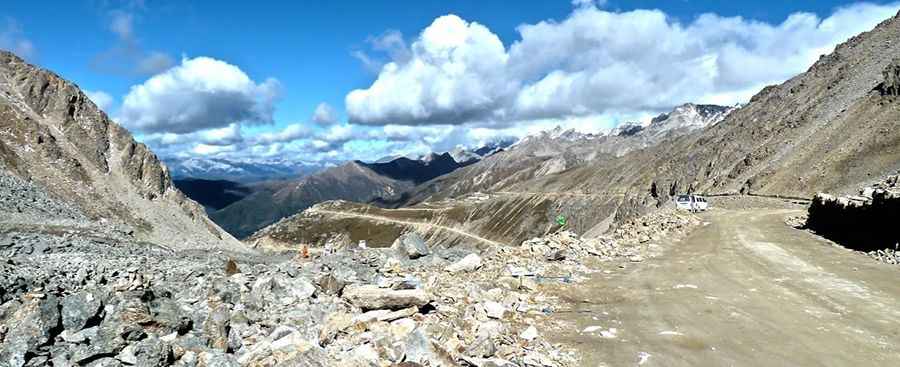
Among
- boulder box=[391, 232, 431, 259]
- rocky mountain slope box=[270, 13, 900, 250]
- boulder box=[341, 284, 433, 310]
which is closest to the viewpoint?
boulder box=[341, 284, 433, 310]

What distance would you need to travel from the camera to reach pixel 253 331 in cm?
1418

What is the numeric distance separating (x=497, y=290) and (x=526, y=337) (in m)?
4.05

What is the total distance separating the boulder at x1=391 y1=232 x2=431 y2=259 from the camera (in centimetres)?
2777

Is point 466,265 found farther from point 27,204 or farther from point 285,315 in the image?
point 27,204

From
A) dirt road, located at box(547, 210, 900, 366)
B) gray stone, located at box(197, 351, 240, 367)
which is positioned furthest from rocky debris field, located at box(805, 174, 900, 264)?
gray stone, located at box(197, 351, 240, 367)

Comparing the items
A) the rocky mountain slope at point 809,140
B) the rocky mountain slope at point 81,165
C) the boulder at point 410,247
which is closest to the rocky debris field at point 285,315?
the boulder at point 410,247

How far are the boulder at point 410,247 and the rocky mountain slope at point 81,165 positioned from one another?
156 feet

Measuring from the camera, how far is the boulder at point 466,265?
24025mm

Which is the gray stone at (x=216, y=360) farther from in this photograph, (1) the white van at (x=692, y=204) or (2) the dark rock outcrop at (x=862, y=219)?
Answer: (1) the white van at (x=692, y=204)

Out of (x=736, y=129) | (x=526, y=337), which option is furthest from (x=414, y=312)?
(x=736, y=129)

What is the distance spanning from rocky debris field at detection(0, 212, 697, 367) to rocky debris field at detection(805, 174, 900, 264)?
49.0ft

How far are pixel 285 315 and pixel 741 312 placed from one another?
1429 centimetres

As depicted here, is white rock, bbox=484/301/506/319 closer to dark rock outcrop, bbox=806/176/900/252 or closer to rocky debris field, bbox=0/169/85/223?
dark rock outcrop, bbox=806/176/900/252

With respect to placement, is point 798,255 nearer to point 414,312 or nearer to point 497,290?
point 497,290
